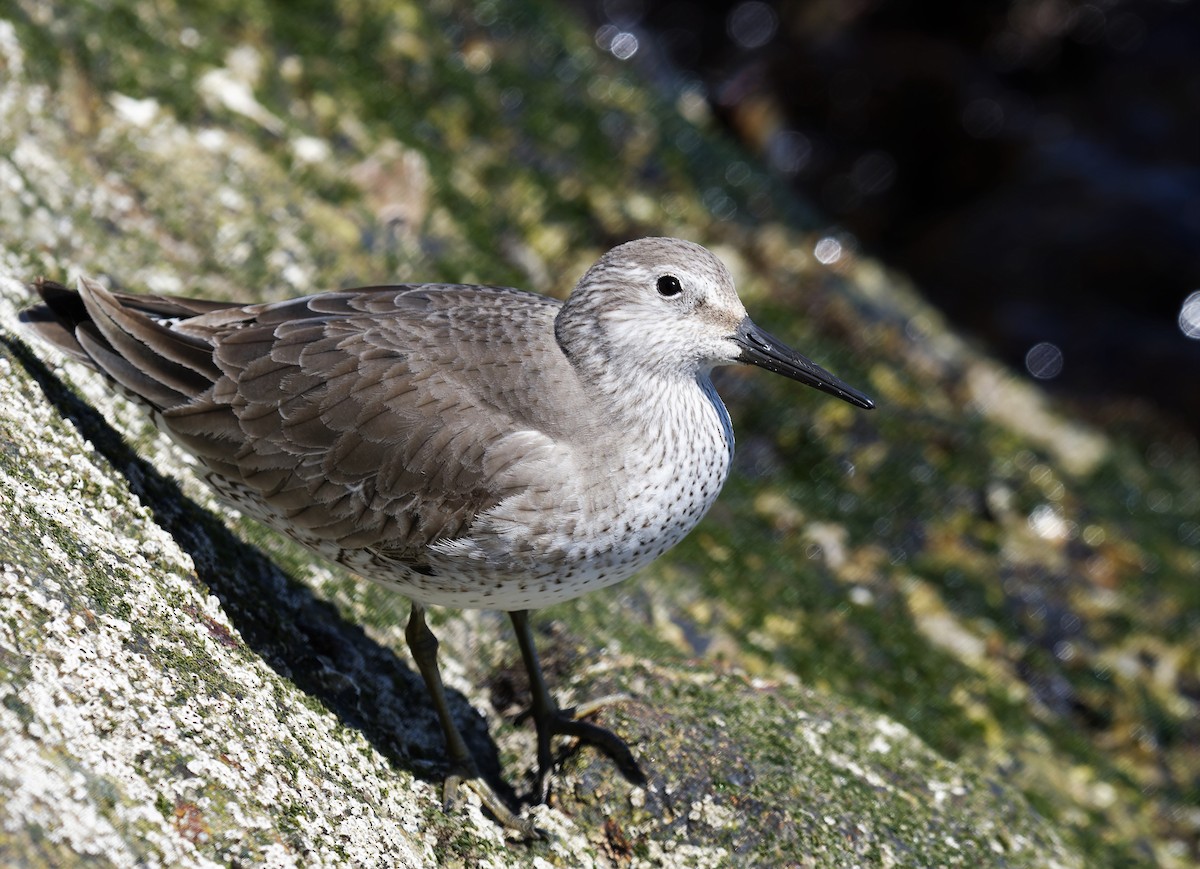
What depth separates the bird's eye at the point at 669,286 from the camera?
506 cm

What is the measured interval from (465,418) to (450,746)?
4.48ft

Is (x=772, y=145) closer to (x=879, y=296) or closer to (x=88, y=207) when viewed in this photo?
(x=879, y=296)

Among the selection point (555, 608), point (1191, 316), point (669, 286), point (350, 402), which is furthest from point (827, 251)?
point (350, 402)

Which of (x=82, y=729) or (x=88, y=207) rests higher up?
(x=88, y=207)

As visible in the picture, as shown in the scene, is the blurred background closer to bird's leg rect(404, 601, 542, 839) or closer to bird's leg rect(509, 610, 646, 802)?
bird's leg rect(509, 610, 646, 802)

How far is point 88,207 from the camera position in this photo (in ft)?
21.9

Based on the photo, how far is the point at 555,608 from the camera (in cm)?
630

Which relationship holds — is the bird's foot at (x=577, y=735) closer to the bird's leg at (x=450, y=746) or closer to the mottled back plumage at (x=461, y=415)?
the bird's leg at (x=450, y=746)

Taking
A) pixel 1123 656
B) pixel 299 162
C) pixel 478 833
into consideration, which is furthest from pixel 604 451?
pixel 1123 656

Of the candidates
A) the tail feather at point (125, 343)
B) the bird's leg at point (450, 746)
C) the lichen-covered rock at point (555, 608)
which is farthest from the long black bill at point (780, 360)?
the tail feather at point (125, 343)

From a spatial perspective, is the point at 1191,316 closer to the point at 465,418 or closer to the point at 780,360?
the point at 780,360

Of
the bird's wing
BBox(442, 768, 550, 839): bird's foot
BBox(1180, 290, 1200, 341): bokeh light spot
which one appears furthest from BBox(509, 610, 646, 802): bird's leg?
BBox(1180, 290, 1200, 341): bokeh light spot

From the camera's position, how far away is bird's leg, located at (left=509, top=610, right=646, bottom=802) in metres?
5.07

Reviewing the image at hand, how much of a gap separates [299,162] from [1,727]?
4959mm
